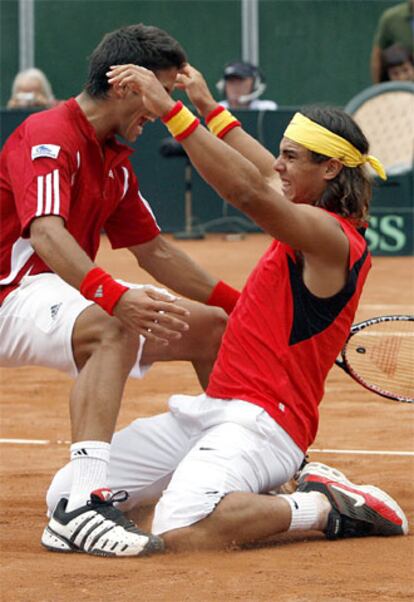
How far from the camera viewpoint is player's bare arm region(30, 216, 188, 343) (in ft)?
14.2

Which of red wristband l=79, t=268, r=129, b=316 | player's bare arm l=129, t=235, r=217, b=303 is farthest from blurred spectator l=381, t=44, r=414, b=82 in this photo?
red wristband l=79, t=268, r=129, b=316

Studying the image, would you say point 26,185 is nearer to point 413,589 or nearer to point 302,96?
point 413,589

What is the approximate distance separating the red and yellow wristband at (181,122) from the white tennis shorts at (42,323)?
65 centimetres

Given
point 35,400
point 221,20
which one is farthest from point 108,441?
point 221,20

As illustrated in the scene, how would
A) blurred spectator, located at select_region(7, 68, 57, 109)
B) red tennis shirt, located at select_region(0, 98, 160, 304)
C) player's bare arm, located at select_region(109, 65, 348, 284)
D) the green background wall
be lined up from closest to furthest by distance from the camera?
player's bare arm, located at select_region(109, 65, 348, 284) < red tennis shirt, located at select_region(0, 98, 160, 304) < blurred spectator, located at select_region(7, 68, 57, 109) < the green background wall

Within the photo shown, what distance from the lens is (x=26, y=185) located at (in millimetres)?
4645

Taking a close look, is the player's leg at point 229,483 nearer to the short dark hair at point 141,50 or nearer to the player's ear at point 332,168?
the player's ear at point 332,168

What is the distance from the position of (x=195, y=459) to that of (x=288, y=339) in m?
0.46

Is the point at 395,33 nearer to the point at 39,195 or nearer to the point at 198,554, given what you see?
the point at 39,195

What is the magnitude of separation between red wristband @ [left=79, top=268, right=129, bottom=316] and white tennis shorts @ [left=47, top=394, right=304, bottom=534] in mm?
468

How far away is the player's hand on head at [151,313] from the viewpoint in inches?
170

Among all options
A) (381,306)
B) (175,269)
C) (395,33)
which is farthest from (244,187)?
(395,33)

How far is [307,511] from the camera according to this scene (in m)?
4.38

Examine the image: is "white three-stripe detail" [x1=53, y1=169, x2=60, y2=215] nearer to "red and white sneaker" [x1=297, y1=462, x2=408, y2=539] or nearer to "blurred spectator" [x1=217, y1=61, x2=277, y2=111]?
"red and white sneaker" [x1=297, y1=462, x2=408, y2=539]
